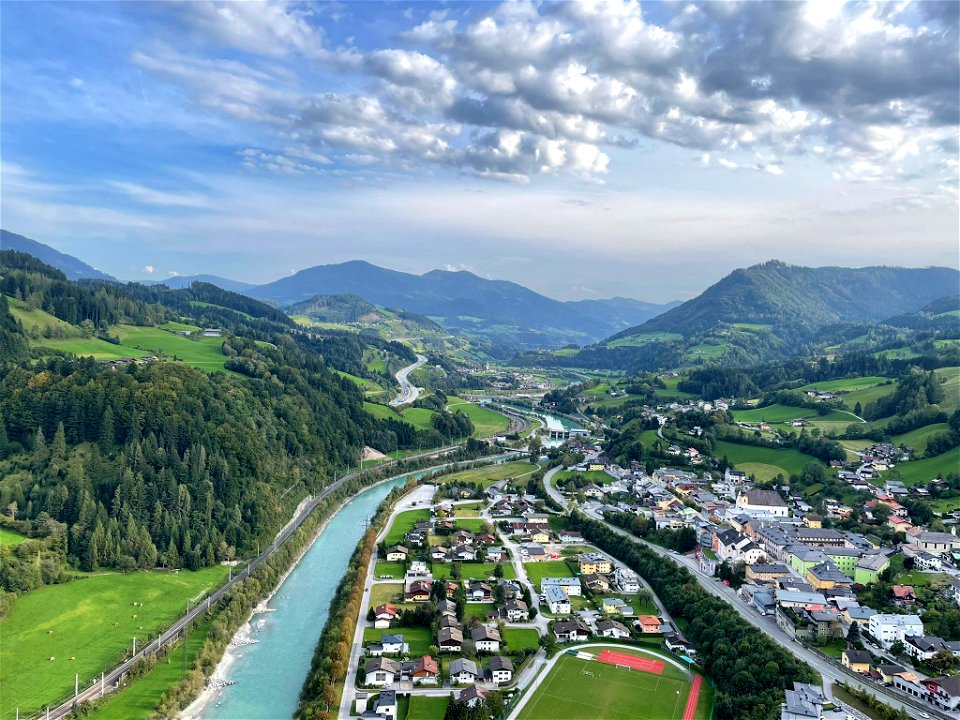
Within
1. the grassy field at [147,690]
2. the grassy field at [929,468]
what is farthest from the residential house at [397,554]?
the grassy field at [929,468]

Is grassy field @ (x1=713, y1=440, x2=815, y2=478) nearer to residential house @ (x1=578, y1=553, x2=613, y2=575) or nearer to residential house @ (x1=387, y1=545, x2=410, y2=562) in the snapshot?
residential house @ (x1=578, y1=553, x2=613, y2=575)

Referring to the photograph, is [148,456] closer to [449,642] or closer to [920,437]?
[449,642]

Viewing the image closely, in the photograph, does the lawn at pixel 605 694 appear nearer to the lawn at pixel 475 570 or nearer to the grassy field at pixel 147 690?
the lawn at pixel 475 570

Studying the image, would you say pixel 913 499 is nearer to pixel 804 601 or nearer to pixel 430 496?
pixel 804 601

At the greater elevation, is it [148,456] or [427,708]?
[148,456]

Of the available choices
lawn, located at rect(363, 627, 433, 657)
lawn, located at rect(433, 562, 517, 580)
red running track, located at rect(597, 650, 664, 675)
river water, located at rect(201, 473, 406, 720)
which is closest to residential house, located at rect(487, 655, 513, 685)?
lawn, located at rect(363, 627, 433, 657)

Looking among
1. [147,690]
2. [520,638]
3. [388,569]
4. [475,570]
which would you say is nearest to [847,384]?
[475,570]

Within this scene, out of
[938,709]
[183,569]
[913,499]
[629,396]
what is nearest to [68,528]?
[183,569]
